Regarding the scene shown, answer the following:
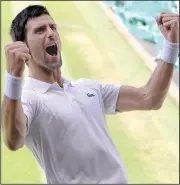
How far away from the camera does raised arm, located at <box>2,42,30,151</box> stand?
5.84 ft

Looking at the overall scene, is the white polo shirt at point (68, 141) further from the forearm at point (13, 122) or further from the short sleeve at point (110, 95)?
the short sleeve at point (110, 95)

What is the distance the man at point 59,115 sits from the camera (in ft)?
6.61

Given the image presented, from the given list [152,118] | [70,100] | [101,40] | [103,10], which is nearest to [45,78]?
[70,100]

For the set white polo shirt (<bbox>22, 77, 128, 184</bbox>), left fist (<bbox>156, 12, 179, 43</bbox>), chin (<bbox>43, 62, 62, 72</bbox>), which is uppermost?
left fist (<bbox>156, 12, 179, 43</bbox>)

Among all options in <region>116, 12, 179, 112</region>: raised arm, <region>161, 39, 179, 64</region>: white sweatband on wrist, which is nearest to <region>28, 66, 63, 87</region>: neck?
<region>116, 12, 179, 112</region>: raised arm

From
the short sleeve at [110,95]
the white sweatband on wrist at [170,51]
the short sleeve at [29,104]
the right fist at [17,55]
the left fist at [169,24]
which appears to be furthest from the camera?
the short sleeve at [110,95]

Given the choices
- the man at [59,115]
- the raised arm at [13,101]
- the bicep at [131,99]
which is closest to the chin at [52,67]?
the man at [59,115]

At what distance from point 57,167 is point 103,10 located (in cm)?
936

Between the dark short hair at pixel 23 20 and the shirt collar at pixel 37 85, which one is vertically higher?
the dark short hair at pixel 23 20

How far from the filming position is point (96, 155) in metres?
2.03

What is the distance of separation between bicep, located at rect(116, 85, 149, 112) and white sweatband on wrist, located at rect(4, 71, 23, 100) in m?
0.64

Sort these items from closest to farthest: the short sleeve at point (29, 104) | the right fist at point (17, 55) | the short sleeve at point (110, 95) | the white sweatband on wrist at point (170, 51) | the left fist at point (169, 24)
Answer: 1. the right fist at point (17, 55)
2. the short sleeve at point (29, 104)
3. the left fist at point (169, 24)
4. the white sweatband on wrist at point (170, 51)
5. the short sleeve at point (110, 95)

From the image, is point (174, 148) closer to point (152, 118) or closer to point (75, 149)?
point (152, 118)

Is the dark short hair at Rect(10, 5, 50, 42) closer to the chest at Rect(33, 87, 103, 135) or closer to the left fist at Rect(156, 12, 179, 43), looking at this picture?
the chest at Rect(33, 87, 103, 135)
